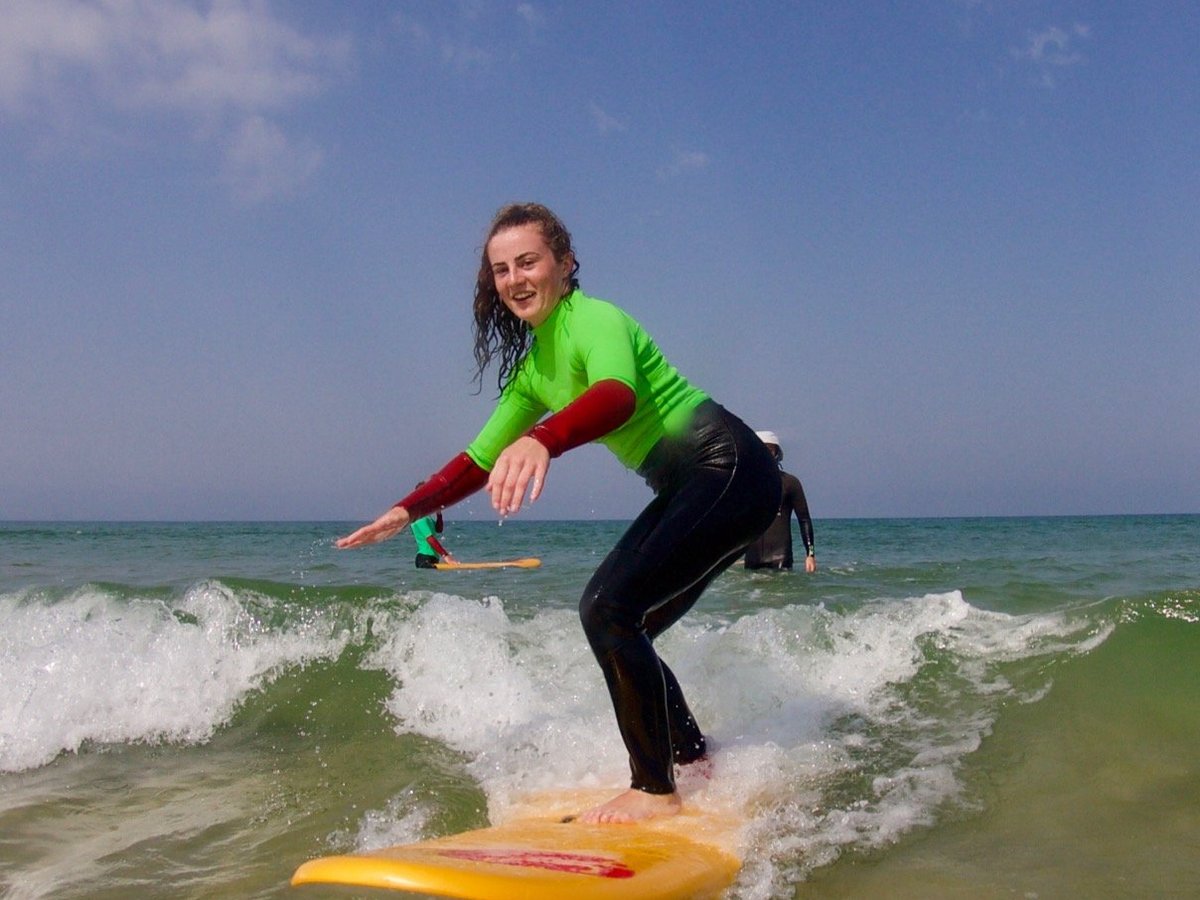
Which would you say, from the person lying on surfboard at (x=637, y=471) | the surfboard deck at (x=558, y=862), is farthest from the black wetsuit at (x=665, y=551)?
the surfboard deck at (x=558, y=862)

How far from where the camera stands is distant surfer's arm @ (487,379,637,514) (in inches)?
98.2

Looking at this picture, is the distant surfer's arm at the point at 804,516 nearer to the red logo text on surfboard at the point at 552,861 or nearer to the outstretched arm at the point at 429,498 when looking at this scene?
the outstretched arm at the point at 429,498

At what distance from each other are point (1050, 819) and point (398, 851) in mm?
2378

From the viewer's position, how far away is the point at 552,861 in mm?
2586

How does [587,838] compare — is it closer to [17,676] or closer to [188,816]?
[188,816]

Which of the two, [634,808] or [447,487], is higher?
[447,487]

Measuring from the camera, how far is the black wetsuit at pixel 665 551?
325 centimetres

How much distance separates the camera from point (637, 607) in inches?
128

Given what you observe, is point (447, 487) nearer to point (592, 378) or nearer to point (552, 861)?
point (592, 378)

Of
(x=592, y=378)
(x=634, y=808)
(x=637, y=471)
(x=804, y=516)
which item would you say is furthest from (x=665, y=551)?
(x=804, y=516)

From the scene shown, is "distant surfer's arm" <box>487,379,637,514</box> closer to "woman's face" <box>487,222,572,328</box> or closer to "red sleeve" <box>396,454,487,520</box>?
"woman's face" <box>487,222,572,328</box>

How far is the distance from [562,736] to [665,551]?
67.1 inches

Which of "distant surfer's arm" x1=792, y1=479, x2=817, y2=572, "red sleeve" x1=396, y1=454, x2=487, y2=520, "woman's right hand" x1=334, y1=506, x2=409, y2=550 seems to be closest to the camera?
"woman's right hand" x1=334, y1=506, x2=409, y2=550

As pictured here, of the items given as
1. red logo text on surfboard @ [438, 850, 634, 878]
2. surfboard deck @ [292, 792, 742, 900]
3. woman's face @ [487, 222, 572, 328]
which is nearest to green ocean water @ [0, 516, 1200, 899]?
surfboard deck @ [292, 792, 742, 900]
